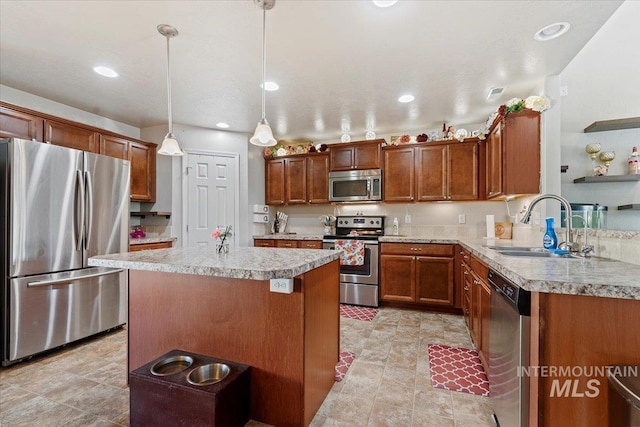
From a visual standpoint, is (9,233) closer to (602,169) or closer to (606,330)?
(606,330)

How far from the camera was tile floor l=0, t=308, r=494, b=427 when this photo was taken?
66.2 inches

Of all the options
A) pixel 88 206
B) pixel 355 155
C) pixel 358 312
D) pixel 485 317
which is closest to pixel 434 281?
pixel 358 312

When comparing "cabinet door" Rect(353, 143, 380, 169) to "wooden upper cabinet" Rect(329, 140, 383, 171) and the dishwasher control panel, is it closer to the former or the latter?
"wooden upper cabinet" Rect(329, 140, 383, 171)

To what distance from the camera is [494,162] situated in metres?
3.15

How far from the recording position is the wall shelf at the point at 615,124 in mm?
2010

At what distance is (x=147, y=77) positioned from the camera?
9.04 feet

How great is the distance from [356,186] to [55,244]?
11.1 feet

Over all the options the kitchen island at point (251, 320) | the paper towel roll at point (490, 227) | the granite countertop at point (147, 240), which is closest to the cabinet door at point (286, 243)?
the granite countertop at point (147, 240)

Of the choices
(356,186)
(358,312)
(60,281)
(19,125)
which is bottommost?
(358,312)

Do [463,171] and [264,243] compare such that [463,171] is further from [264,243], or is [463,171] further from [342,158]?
[264,243]

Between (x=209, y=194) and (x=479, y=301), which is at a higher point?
(x=209, y=194)

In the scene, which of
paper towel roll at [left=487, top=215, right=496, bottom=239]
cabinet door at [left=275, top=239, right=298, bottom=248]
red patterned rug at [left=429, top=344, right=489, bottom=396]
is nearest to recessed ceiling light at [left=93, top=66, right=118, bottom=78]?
cabinet door at [left=275, top=239, right=298, bottom=248]

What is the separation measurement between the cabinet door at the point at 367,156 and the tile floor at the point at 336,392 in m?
2.33

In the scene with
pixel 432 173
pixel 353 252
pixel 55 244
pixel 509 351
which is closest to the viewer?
pixel 509 351
